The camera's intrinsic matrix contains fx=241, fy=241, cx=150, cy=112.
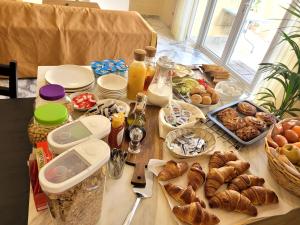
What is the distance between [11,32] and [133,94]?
157 cm

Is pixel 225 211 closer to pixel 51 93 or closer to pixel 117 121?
pixel 117 121

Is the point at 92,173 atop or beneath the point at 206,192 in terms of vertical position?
atop

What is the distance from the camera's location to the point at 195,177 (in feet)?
2.48

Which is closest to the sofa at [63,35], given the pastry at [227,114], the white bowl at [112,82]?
the white bowl at [112,82]

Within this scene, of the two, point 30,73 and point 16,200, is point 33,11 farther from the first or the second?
point 16,200

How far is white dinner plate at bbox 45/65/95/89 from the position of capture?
3.50 feet

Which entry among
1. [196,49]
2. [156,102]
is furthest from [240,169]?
[196,49]

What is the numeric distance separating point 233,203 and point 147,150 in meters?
0.32

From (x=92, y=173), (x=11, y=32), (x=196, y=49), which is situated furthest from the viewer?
(x=196, y=49)

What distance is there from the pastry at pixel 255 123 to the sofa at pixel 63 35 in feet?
5.24

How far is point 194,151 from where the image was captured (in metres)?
0.86

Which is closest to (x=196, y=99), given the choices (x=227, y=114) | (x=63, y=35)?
(x=227, y=114)

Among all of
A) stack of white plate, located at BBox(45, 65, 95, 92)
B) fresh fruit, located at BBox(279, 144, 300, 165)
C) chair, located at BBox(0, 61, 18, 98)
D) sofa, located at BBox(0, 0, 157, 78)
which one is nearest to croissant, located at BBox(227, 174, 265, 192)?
fresh fruit, located at BBox(279, 144, 300, 165)

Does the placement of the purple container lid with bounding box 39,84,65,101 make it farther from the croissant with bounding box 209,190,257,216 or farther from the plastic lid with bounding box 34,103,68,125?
the croissant with bounding box 209,190,257,216
